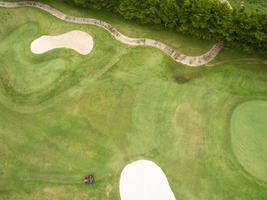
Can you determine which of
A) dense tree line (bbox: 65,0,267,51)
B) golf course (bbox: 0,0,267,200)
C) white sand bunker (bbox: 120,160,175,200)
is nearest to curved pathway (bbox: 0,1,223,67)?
golf course (bbox: 0,0,267,200)

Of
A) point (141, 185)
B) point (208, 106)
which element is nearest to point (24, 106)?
point (141, 185)

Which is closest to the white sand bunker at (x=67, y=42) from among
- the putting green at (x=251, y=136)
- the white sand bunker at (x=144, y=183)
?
the white sand bunker at (x=144, y=183)

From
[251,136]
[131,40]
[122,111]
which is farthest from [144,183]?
[131,40]

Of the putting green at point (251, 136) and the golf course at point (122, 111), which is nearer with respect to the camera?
the putting green at point (251, 136)

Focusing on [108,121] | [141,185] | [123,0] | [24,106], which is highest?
[123,0]

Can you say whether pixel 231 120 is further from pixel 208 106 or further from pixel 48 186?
pixel 48 186

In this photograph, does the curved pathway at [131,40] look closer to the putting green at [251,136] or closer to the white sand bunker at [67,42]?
the white sand bunker at [67,42]
